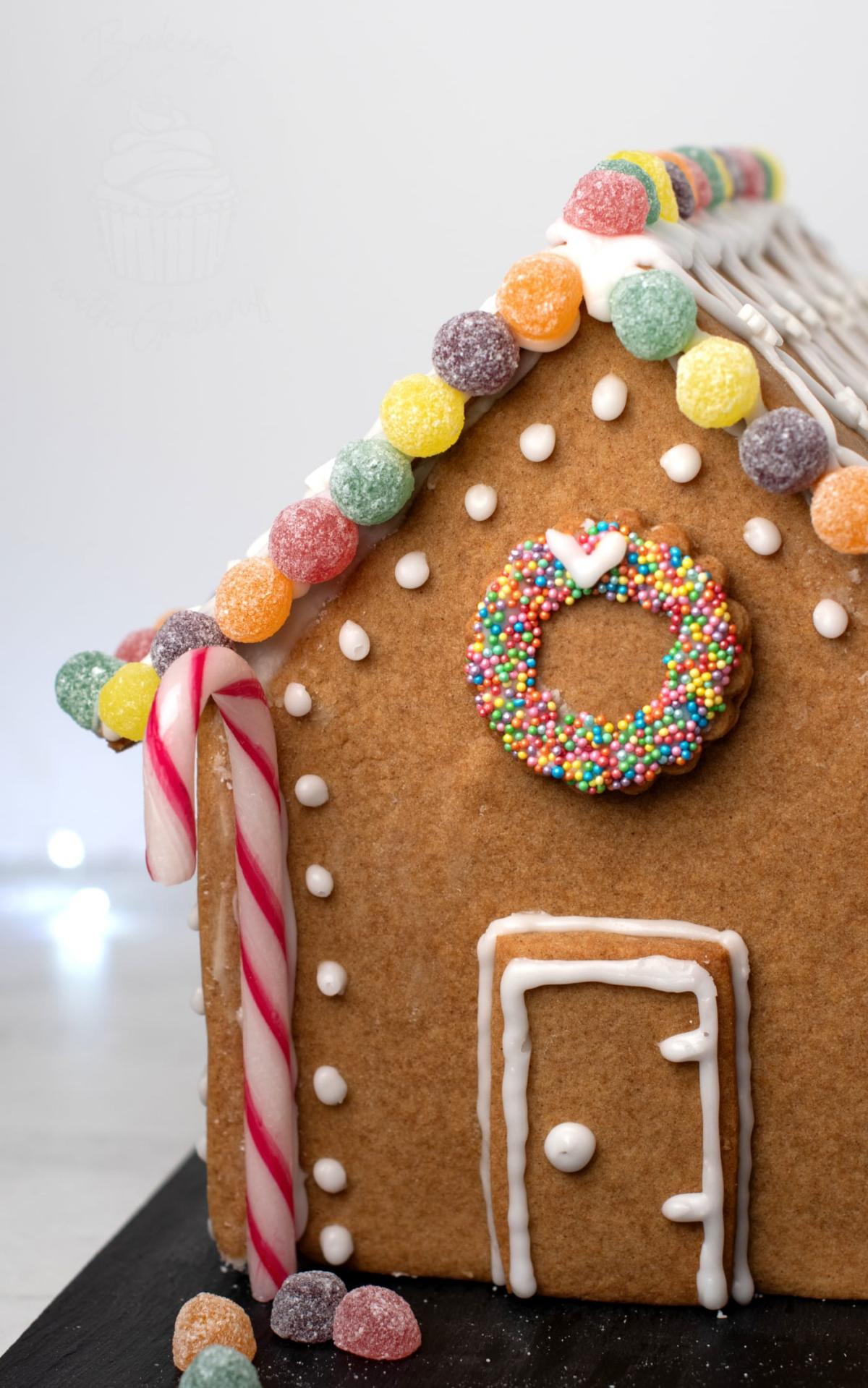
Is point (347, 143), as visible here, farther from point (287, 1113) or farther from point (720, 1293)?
point (720, 1293)

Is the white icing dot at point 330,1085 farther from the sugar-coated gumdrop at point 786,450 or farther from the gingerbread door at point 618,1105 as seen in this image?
the sugar-coated gumdrop at point 786,450

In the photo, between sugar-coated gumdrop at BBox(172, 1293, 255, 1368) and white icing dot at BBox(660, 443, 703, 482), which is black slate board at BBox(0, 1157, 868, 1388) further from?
white icing dot at BBox(660, 443, 703, 482)


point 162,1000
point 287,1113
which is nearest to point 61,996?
point 162,1000

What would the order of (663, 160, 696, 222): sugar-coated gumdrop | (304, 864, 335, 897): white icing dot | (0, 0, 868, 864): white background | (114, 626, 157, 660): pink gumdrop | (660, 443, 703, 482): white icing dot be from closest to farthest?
(660, 443, 703, 482): white icing dot → (304, 864, 335, 897): white icing dot → (663, 160, 696, 222): sugar-coated gumdrop → (114, 626, 157, 660): pink gumdrop → (0, 0, 868, 864): white background

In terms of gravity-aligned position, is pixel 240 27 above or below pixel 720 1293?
above

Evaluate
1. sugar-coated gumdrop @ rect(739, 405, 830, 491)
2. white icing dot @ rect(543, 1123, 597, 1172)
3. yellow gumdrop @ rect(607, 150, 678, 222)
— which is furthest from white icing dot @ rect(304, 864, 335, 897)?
yellow gumdrop @ rect(607, 150, 678, 222)

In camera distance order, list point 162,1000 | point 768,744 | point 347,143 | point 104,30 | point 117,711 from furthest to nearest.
Answer: point 162,1000, point 347,143, point 104,30, point 117,711, point 768,744

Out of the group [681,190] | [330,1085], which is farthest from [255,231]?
[330,1085]
